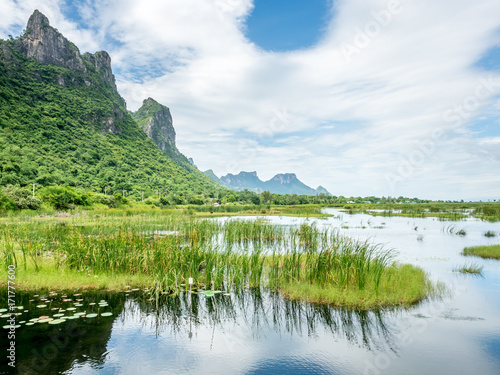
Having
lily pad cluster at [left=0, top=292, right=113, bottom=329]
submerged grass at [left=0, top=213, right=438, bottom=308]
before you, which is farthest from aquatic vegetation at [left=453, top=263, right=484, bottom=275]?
lily pad cluster at [left=0, top=292, right=113, bottom=329]

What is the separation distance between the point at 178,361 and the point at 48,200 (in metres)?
43.4

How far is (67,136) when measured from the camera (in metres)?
86.2

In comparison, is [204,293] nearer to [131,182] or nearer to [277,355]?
[277,355]

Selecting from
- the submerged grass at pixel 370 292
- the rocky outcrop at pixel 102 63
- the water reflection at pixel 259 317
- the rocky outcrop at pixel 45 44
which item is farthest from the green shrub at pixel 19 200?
the rocky outcrop at pixel 102 63

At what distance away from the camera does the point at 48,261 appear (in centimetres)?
1066

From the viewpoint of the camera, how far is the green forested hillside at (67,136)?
205ft

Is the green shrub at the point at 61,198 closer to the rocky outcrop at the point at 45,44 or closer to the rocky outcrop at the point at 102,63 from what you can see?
the rocky outcrop at the point at 45,44

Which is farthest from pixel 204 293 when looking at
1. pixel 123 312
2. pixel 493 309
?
pixel 493 309

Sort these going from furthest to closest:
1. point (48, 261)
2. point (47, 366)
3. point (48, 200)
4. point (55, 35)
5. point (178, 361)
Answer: point (55, 35) < point (48, 200) < point (48, 261) < point (178, 361) < point (47, 366)

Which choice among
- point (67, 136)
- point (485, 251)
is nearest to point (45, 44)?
point (67, 136)

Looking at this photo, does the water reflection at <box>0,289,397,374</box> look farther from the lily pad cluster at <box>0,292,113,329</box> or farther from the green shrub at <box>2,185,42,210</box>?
the green shrub at <box>2,185,42,210</box>

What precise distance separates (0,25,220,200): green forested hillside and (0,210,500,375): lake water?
5412 centimetres

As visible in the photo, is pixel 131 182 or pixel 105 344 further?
pixel 131 182

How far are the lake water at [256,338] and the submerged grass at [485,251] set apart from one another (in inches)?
282
